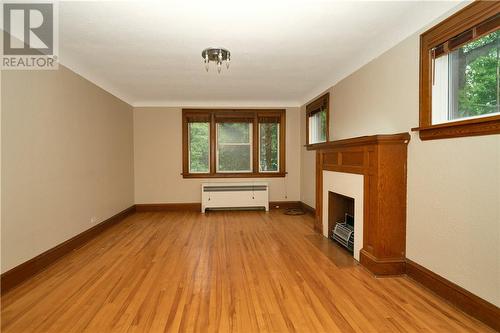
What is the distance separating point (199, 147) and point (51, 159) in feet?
11.1

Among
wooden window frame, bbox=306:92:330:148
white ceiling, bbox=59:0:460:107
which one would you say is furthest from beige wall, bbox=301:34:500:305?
wooden window frame, bbox=306:92:330:148

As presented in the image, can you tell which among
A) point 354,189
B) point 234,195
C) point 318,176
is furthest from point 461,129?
point 234,195

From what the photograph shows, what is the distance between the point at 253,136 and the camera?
20.4ft

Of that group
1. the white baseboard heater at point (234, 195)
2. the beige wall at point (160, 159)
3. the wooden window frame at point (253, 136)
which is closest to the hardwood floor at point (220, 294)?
the white baseboard heater at point (234, 195)

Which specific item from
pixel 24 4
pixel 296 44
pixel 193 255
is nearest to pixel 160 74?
pixel 24 4

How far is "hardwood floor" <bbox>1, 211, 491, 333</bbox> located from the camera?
1868 millimetres

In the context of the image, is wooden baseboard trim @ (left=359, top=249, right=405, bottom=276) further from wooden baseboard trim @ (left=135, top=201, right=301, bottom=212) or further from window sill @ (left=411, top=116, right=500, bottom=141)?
wooden baseboard trim @ (left=135, top=201, right=301, bottom=212)

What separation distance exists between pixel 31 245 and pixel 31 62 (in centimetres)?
193

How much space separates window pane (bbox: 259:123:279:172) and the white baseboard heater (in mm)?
572

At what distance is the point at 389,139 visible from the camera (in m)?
2.59

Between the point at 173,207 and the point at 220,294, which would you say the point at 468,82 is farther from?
the point at 173,207

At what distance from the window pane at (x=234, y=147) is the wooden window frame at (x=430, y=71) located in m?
4.14

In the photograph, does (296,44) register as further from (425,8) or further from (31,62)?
(31,62)

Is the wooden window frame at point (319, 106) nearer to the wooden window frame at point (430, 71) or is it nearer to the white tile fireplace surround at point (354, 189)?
the white tile fireplace surround at point (354, 189)
